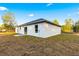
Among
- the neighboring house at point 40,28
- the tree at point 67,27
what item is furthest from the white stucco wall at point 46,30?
the tree at point 67,27

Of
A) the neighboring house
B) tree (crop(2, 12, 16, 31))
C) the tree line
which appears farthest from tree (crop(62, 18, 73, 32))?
tree (crop(2, 12, 16, 31))

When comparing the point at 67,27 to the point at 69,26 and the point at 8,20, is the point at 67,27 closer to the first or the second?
the point at 69,26

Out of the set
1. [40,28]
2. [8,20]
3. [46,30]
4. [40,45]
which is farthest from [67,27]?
[8,20]

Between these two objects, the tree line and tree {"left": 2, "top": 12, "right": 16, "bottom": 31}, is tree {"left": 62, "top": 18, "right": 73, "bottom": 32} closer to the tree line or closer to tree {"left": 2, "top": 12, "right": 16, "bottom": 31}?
the tree line

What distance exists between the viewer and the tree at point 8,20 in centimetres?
370

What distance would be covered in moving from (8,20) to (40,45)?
2.88 ft

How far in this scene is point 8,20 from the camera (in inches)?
148

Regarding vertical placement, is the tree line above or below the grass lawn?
above

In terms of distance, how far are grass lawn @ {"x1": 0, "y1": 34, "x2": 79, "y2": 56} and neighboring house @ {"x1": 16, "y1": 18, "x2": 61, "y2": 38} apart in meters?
0.10

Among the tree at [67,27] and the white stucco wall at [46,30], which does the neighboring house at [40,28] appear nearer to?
the white stucco wall at [46,30]

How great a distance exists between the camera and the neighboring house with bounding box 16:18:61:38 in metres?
3.73

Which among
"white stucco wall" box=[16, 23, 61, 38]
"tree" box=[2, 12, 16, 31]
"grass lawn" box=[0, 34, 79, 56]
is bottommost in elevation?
"grass lawn" box=[0, 34, 79, 56]

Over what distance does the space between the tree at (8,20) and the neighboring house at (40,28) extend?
13cm

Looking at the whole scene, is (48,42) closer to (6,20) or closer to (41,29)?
(41,29)
